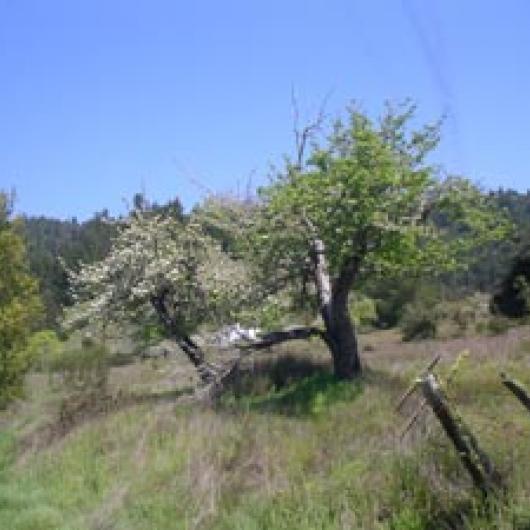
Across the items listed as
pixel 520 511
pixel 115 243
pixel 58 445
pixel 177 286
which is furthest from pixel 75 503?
pixel 115 243

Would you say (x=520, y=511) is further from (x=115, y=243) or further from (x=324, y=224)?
(x=115, y=243)

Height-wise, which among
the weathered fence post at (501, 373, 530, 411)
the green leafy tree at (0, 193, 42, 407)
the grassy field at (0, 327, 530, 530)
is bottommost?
the grassy field at (0, 327, 530, 530)

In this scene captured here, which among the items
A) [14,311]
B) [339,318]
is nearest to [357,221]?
[339,318]

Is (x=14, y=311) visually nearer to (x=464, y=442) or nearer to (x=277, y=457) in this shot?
(x=277, y=457)

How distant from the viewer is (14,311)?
27.8 metres

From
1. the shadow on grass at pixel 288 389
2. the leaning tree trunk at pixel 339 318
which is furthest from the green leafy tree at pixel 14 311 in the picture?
the leaning tree trunk at pixel 339 318

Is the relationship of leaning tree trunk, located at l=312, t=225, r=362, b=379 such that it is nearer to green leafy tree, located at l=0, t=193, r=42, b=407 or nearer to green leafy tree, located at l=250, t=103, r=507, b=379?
green leafy tree, located at l=250, t=103, r=507, b=379

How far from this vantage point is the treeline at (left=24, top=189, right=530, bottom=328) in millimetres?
29922

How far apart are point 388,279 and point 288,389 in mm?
3864

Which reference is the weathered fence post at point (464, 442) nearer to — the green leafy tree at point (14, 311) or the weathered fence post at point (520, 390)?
the weathered fence post at point (520, 390)

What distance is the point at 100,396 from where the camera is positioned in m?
20.7

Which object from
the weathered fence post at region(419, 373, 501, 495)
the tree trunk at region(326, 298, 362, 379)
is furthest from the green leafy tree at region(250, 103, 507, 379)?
the weathered fence post at region(419, 373, 501, 495)

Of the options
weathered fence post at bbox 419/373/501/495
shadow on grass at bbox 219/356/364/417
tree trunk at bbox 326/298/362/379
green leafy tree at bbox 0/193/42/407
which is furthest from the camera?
green leafy tree at bbox 0/193/42/407

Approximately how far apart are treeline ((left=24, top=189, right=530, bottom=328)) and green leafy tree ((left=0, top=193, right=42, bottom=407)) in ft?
4.31
